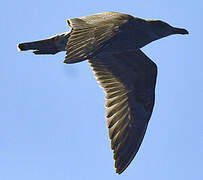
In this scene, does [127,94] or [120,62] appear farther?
[120,62]

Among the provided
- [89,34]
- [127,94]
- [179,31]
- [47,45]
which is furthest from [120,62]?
[89,34]

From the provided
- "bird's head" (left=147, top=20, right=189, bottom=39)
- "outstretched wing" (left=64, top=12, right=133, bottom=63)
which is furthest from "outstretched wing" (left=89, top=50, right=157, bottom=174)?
"outstretched wing" (left=64, top=12, right=133, bottom=63)

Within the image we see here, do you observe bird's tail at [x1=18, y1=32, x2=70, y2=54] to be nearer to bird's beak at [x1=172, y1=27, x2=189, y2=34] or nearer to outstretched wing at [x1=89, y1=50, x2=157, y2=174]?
outstretched wing at [x1=89, y1=50, x2=157, y2=174]

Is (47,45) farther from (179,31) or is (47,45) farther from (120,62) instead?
(179,31)

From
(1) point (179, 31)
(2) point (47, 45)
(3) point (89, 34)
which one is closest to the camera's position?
(3) point (89, 34)

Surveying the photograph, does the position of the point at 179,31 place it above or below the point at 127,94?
above

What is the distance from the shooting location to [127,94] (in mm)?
17469

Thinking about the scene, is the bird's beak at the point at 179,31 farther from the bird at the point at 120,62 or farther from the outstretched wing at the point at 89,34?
the outstretched wing at the point at 89,34

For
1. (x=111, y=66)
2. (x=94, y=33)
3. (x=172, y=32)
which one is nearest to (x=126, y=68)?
(x=111, y=66)

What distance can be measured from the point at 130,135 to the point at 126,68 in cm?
185

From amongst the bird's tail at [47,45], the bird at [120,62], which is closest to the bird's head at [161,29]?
the bird at [120,62]

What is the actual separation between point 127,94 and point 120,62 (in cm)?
83

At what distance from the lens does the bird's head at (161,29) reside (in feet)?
53.1

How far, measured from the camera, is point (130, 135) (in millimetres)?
16703
